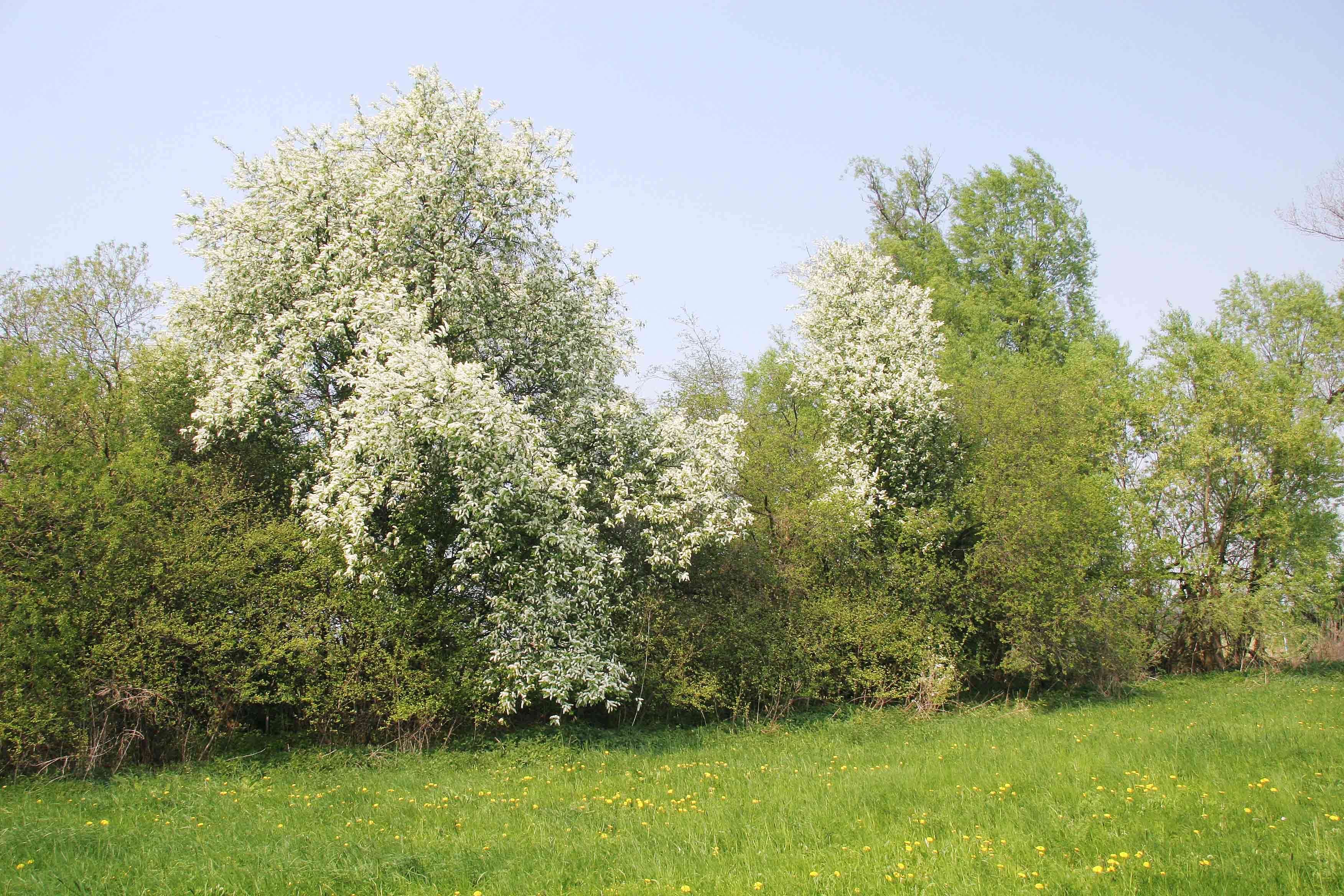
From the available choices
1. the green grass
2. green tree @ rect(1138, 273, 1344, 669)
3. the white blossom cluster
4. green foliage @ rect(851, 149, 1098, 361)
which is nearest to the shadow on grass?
the green grass

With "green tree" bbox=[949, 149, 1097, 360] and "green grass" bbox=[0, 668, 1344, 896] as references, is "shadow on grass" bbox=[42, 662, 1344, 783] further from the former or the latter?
"green tree" bbox=[949, 149, 1097, 360]

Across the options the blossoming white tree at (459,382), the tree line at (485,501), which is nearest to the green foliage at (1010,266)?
the tree line at (485,501)

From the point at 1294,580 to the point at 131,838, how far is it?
29563 mm

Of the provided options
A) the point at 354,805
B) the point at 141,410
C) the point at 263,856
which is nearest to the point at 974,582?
the point at 354,805

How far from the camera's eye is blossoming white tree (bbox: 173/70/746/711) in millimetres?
14508

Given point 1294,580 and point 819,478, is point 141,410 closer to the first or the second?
point 819,478

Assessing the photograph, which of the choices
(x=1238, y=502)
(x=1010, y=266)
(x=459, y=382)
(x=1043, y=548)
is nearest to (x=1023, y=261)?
(x=1010, y=266)

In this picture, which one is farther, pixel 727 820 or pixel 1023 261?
pixel 1023 261

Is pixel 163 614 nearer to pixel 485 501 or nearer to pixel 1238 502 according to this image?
pixel 485 501

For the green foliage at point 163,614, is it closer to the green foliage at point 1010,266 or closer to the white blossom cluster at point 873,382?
the white blossom cluster at point 873,382

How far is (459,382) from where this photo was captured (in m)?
14.5

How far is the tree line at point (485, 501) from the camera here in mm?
13805

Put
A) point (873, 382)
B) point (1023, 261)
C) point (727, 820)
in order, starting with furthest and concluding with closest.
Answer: point (1023, 261) < point (873, 382) < point (727, 820)

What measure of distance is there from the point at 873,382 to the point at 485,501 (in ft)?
40.3
